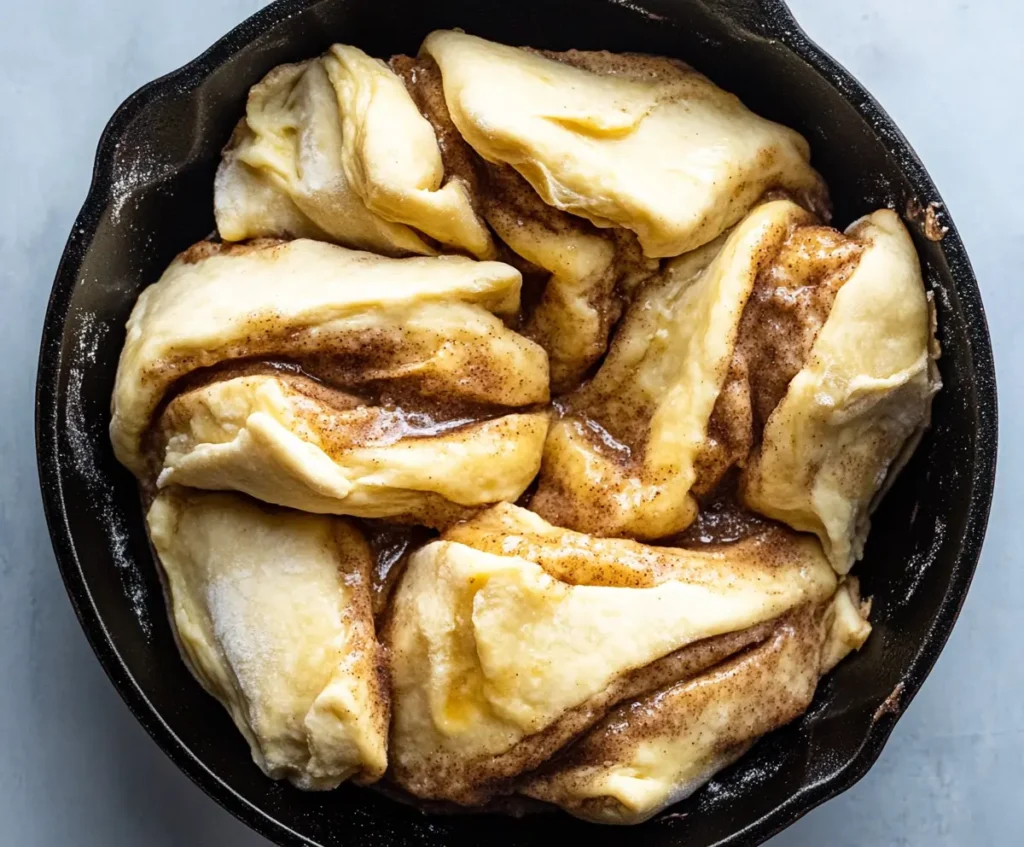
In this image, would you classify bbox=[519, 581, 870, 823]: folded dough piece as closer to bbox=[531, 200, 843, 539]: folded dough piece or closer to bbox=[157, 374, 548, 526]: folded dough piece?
bbox=[531, 200, 843, 539]: folded dough piece

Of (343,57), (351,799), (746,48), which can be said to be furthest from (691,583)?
(343,57)

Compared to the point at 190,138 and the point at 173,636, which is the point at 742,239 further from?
the point at 173,636

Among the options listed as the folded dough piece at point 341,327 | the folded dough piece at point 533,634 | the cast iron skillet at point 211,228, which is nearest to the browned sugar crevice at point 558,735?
the folded dough piece at point 533,634

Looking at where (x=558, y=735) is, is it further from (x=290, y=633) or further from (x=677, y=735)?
(x=290, y=633)

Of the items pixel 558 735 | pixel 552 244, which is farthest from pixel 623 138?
pixel 558 735

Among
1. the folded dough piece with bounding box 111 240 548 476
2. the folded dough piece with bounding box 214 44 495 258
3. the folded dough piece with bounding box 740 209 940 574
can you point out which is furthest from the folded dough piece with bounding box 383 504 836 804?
the folded dough piece with bounding box 214 44 495 258
